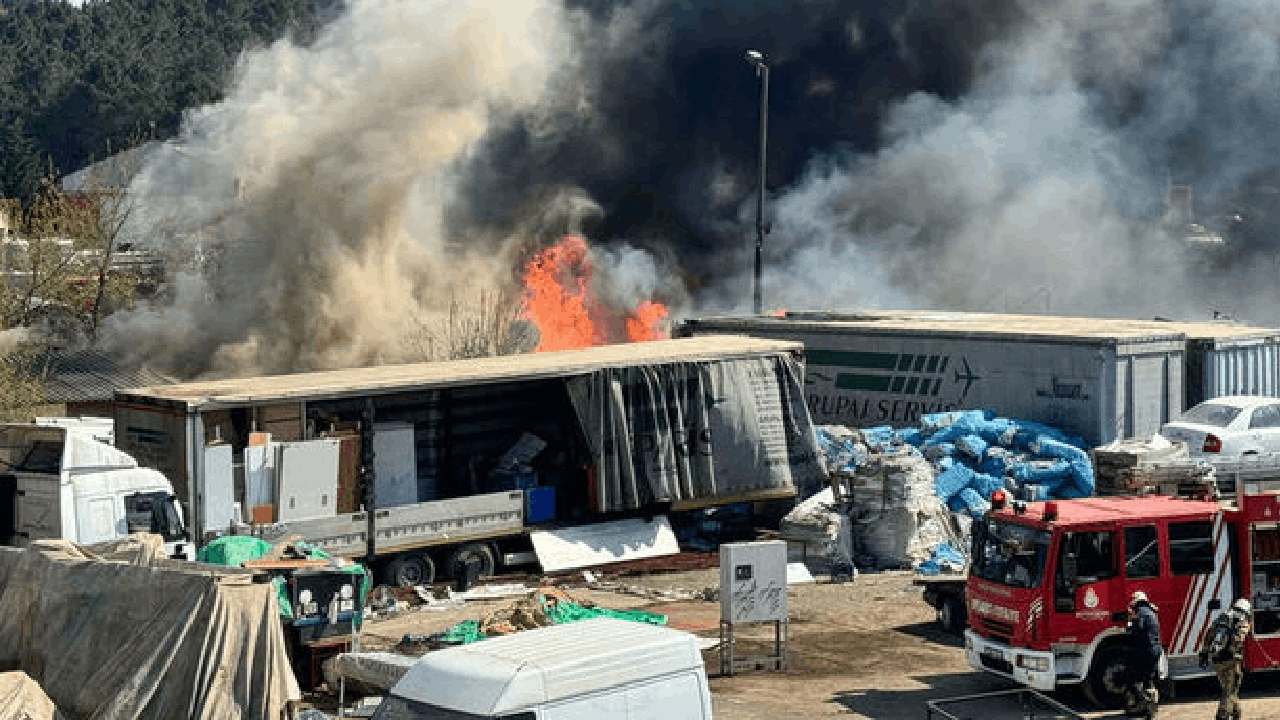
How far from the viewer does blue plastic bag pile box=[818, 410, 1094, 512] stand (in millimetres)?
26922

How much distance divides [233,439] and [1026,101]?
1512 inches

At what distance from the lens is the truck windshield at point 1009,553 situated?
56.4 feet

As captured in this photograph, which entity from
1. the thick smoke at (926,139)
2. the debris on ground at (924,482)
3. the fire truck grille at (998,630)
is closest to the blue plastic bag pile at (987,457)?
the debris on ground at (924,482)

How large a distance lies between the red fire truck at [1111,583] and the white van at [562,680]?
216 inches

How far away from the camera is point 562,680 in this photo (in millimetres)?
11898

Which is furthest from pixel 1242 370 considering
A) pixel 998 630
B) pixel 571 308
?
pixel 571 308

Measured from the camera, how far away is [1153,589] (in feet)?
56.6

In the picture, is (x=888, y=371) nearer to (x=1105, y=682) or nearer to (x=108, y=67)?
(x=1105, y=682)

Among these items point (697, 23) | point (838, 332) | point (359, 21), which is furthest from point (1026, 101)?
point (838, 332)

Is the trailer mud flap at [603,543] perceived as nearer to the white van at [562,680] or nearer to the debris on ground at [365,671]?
the debris on ground at [365,671]

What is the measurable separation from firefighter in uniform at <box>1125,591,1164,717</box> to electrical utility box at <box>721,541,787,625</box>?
4.00 metres

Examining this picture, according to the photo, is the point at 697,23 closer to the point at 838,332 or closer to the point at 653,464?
the point at 838,332

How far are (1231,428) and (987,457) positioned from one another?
11.7ft

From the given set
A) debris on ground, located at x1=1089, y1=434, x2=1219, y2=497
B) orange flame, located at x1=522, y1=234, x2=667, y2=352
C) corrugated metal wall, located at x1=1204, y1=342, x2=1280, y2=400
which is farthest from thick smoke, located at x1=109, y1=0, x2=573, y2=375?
debris on ground, located at x1=1089, y1=434, x2=1219, y2=497
